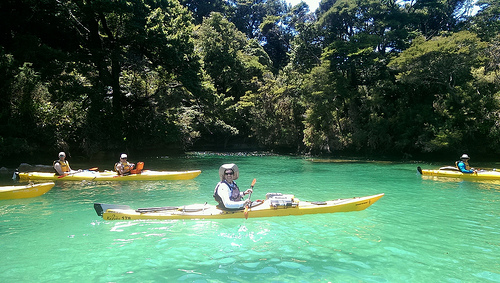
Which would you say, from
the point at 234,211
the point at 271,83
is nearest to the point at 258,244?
the point at 234,211

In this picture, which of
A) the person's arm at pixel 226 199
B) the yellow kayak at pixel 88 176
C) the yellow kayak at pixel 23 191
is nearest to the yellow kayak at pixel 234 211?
the person's arm at pixel 226 199

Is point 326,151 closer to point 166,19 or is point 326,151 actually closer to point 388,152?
point 388,152

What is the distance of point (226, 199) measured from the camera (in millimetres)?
6398

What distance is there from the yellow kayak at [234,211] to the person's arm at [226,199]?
0.40 ft

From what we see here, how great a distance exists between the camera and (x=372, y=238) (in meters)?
5.53

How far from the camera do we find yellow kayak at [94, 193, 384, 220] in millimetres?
6426

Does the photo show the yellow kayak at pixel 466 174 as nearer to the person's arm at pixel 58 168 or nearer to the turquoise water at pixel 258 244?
the turquoise water at pixel 258 244

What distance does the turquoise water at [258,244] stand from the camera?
13.7ft

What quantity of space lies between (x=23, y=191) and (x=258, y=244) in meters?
7.34

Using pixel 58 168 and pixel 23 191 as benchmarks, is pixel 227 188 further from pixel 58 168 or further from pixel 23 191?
pixel 58 168

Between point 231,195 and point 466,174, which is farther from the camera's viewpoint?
point 466,174

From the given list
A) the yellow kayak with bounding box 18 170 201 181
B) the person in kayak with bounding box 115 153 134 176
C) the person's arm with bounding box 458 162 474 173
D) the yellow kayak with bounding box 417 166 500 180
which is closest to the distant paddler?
the yellow kayak with bounding box 18 170 201 181

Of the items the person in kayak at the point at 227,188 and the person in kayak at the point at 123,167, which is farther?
the person in kayak at the point at 123,167

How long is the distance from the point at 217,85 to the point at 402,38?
56.3 ft
